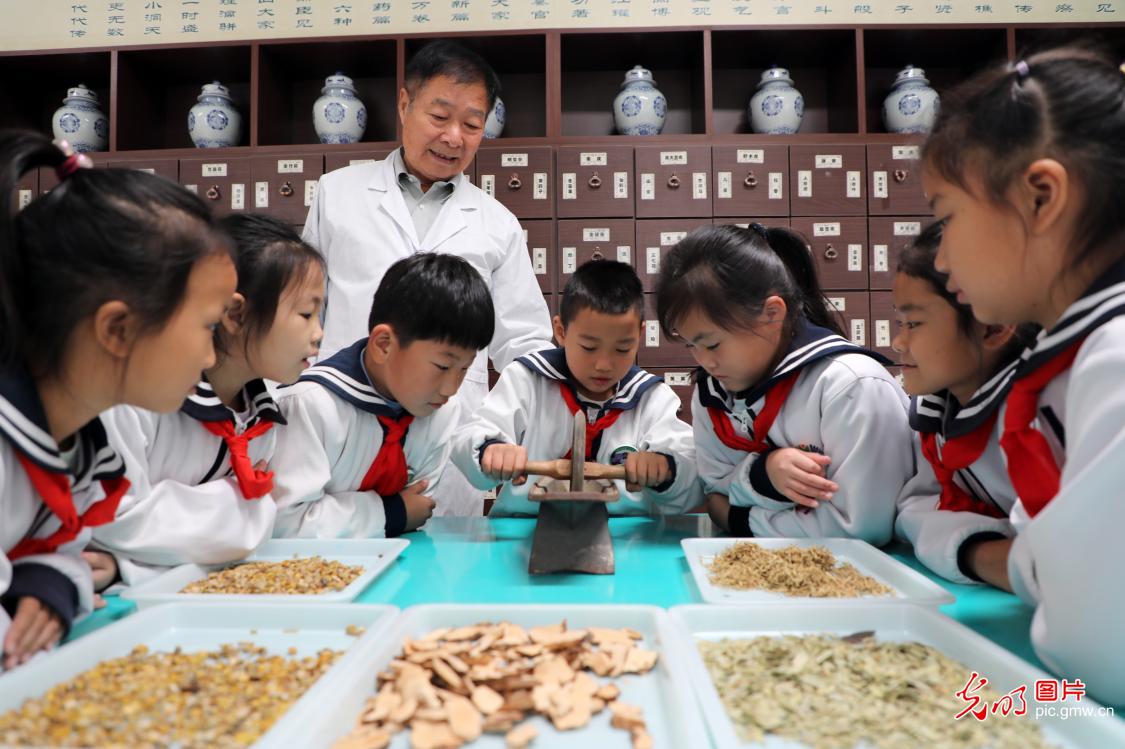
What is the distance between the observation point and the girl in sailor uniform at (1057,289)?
66 cm

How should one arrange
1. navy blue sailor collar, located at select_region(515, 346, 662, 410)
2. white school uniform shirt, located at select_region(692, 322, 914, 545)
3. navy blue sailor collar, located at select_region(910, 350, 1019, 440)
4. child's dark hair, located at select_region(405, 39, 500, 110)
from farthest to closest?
child's dark hair, located at select_region(405, 39, 500, 110) → navy blue sailor collar, located at select_region(515, 346, 662, 410) → white school uniform shirt, located at select_region(692, 322, 914, 545) → navy blue sailor collar, located at select_region(910, 350, 1019, 440)

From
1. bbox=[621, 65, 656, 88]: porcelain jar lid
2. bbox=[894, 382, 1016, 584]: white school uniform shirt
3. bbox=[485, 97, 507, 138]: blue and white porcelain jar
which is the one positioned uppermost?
bbox=[621, 65, 656, 88]: porcelain jar lid

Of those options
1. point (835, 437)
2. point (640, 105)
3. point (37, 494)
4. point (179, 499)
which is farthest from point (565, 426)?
point (640, 105)

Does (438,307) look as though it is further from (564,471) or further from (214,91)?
(214,91)

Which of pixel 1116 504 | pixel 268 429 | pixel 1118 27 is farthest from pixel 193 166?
pixel 1118 27

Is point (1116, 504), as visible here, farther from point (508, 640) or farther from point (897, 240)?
point (897, 240)

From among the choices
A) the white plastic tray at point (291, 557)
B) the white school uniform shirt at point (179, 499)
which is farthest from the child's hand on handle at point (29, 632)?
the white school uniform shirt at point (179, 499)

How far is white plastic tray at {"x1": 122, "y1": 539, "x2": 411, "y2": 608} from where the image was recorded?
36.4 inches

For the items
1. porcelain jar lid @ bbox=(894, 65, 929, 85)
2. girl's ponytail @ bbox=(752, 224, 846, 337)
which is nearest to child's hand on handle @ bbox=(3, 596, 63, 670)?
girl's ponytail @ bbox=(752, 224, 846, 337)

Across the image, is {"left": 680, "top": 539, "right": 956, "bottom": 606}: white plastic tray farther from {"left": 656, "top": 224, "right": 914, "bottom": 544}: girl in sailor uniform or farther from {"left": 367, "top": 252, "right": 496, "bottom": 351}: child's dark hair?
{"left": 367, "top": 252, "right": 496, "bottom": 351}: child's dark hair

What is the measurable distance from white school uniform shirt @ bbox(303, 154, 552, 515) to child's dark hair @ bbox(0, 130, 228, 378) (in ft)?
4.41

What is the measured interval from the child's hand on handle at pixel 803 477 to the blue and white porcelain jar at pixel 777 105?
6.75 ft

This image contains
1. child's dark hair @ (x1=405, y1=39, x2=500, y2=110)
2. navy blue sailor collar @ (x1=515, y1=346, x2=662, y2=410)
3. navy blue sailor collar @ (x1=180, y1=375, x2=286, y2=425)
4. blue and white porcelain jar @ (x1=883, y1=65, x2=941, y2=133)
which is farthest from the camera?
blue and white porcelain jar @ (x1=883, y1=65, x2=941, y2=133)

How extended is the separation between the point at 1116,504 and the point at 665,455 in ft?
3.04
